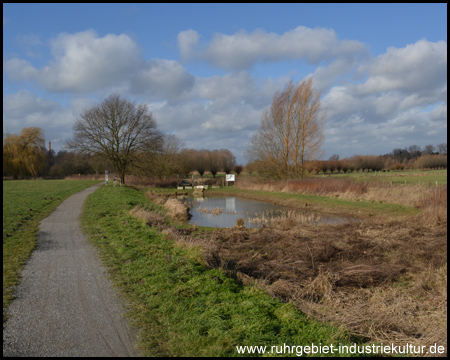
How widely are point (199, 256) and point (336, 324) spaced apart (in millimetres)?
3652

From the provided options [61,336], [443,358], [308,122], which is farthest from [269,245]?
[308,122]

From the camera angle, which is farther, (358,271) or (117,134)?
(117,134)

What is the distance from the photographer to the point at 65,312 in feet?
15.1

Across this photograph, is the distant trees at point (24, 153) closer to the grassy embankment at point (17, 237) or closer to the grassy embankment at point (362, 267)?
the grassy embankment at point (17, 237)

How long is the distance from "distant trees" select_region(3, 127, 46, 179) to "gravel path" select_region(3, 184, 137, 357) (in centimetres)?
4970

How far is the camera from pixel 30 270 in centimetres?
648

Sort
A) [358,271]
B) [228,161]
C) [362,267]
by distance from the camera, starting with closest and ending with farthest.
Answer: [358,271]
[362,267]
[228,161]

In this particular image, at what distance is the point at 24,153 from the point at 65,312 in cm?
5403

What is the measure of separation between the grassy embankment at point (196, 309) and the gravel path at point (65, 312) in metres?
0.30

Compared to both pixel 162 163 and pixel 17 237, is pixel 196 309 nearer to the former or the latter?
pixel 17 237

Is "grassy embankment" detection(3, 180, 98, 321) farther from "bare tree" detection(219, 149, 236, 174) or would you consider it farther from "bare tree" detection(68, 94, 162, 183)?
"bare tree" detection(219, 149, 236, 174)

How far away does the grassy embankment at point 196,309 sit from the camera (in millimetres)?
4023

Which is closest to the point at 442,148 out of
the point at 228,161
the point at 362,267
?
the point at 228,161

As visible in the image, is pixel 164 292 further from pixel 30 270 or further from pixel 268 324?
pixel 30 270
